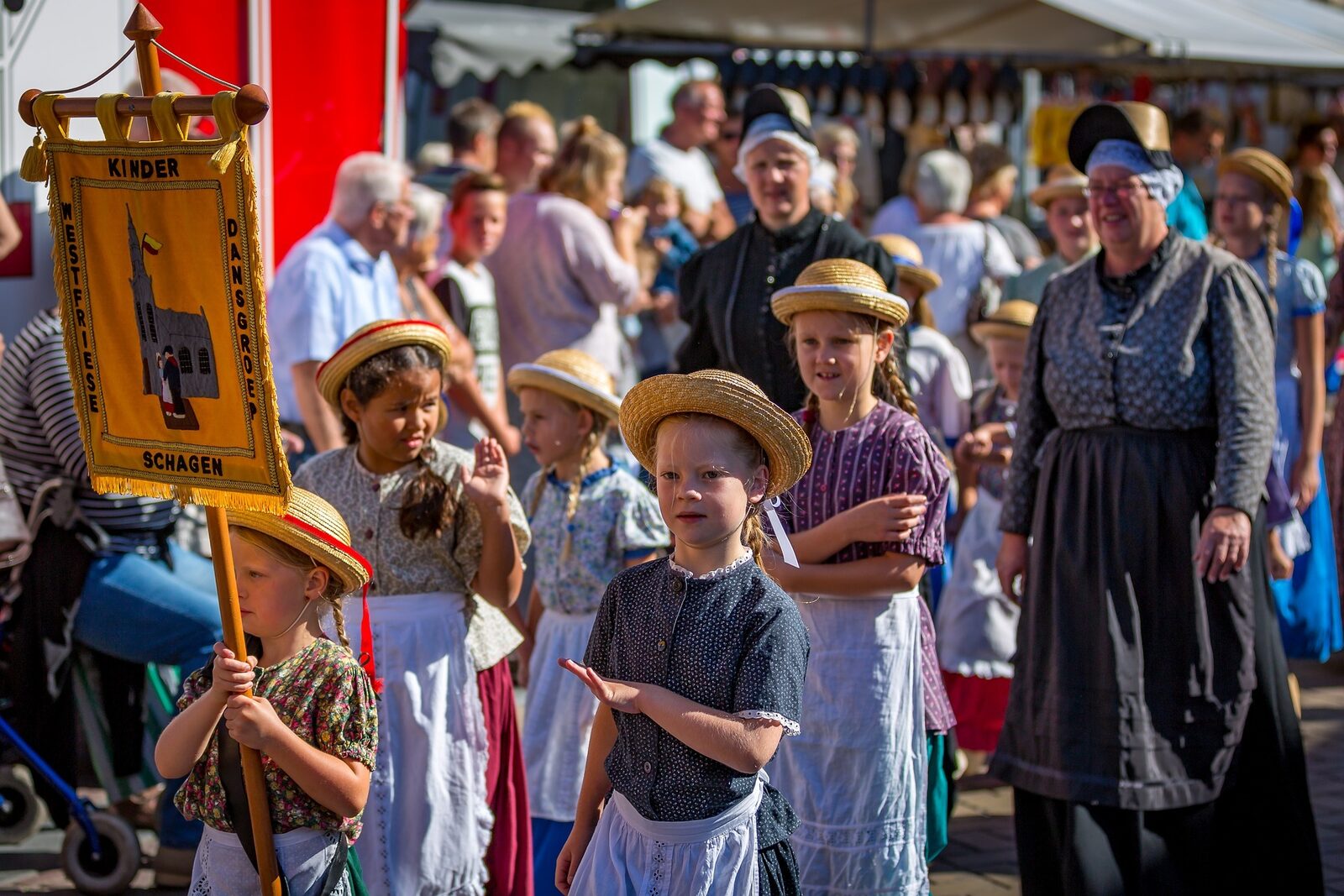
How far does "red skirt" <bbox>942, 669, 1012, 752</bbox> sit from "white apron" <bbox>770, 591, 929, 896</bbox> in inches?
87.5

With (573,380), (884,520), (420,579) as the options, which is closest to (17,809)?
(420,579)

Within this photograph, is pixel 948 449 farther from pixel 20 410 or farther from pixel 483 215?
pixel 20 410

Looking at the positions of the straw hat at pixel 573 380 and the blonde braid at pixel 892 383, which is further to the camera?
the straw hat at pixel 573 380

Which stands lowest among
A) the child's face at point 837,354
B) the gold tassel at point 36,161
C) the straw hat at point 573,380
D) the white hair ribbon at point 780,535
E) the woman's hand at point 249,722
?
the woman's hand at point 249,722

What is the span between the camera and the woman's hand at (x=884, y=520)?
389 cm

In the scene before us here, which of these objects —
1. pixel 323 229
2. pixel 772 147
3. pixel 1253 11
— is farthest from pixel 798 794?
pixel 1253 11

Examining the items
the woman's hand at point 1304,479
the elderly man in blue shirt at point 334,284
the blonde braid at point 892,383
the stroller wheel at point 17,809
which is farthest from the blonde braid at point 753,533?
the woman's hand at point 1304,479

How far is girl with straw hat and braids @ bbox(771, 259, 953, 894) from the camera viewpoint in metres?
3.88

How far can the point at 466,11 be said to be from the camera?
12.3 metres

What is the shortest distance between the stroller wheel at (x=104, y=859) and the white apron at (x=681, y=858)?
2298mm

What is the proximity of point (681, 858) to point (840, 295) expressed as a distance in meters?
1.56

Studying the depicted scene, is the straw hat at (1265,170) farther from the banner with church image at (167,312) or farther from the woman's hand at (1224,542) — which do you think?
the banner with church image at (167,312)

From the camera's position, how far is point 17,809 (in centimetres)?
533

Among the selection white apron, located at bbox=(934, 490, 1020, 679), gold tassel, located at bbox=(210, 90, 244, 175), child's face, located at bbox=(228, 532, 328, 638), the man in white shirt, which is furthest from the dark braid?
the man in white shirt
